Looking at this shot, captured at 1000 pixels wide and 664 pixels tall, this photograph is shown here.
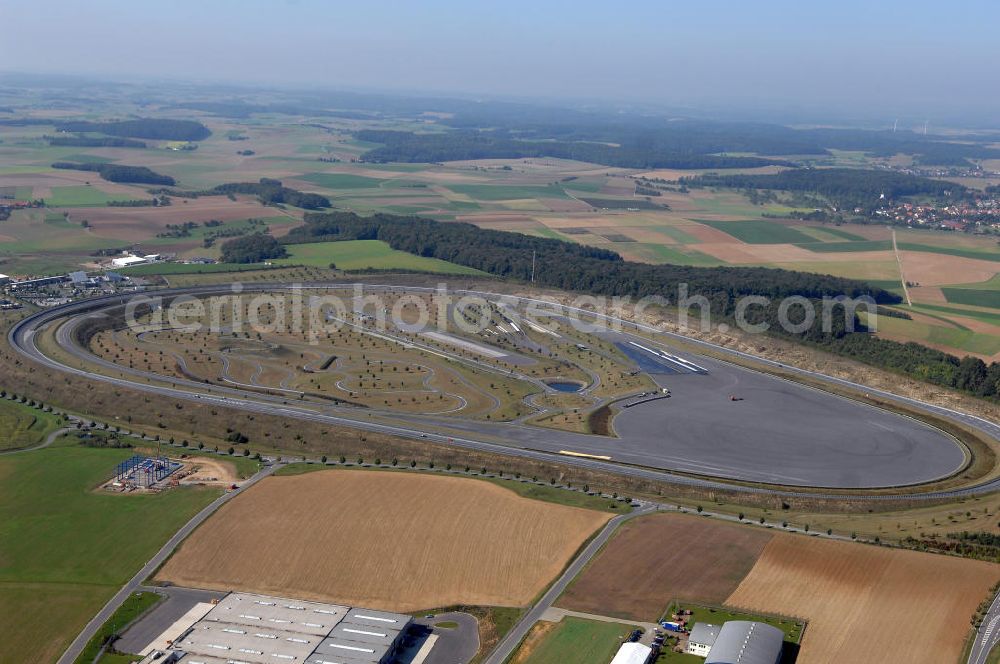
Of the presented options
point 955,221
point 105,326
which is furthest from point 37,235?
point 955,221

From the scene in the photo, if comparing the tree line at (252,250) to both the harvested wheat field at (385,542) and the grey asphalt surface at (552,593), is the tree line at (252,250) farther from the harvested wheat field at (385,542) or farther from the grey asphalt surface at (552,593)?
the grey asphalt surface at (552,593)

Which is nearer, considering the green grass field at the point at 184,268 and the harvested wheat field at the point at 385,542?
the harvested wheat field at the point at 385,542

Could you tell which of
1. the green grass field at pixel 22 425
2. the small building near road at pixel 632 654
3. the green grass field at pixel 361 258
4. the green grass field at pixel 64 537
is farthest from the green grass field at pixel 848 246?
the small building near road at pixel 632 654

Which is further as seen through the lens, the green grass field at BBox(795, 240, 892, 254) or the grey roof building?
the green grass field at BBox(795, 240, 892, 254)

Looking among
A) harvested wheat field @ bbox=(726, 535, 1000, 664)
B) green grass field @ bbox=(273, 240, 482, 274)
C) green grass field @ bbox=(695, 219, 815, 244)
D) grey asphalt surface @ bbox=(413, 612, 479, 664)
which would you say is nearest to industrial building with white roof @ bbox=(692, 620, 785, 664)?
harvested wheat field @ bbox=(726, 535, 1000, 664)

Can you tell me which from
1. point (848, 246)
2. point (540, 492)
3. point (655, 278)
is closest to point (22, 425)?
point (540, 492)

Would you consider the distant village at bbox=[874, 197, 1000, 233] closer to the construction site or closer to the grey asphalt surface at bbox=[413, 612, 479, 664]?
the construction site
